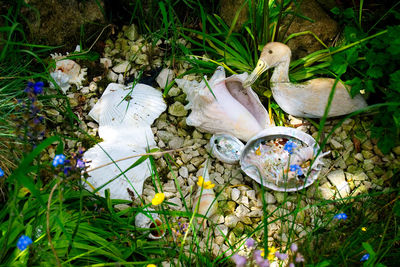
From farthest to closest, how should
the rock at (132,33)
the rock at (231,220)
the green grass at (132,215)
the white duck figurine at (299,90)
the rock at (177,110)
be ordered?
the rock at (132,33)
the rock at (177,110)
the white duck figurine at (299,90)
the rock at (231,220)
the green grass at (132,215)

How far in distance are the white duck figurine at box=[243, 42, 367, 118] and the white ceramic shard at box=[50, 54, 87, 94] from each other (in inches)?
45.7

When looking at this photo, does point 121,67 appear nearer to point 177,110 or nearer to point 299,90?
point 177,110

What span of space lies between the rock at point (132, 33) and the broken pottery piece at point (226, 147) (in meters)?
1.05

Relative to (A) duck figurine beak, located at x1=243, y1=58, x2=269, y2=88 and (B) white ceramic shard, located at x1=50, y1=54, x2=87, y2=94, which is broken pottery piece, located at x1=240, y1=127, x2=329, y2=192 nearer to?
(A) duck figurine beak, located at x1=243, y1=58, x2=269, y2=88

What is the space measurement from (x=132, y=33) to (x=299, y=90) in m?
1.32

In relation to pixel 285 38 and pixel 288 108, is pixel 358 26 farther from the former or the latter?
pixel 288 108

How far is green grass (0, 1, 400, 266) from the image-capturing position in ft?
4.09

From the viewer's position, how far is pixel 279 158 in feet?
6.72

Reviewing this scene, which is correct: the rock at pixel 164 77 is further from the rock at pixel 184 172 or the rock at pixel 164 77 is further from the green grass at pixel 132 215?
the rock at pixel 184 172

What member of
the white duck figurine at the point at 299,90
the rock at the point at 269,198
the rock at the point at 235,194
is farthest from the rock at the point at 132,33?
the rock at the point at 269,198

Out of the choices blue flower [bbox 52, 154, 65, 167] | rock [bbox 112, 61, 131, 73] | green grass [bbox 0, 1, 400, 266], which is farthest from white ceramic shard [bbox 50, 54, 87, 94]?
blue flower [bbox 52, 154, 65, 167]

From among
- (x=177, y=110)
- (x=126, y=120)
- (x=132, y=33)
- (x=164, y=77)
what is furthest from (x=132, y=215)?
(x=132, y=33)

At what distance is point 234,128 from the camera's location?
2123 millimetres

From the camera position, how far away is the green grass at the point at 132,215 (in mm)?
1248
